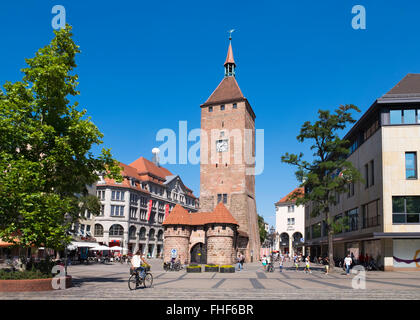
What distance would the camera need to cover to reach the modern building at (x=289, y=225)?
94750mm

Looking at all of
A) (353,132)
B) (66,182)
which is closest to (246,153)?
(353,132)

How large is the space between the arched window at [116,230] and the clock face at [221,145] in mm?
24324

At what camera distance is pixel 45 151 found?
19469mm

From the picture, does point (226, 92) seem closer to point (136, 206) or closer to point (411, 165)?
point (136, 206)

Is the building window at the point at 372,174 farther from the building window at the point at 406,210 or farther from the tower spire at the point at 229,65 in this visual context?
the tower spire at the point at 229,65

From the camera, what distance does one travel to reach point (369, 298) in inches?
600

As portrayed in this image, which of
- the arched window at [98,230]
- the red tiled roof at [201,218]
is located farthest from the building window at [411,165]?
the arched window at [98,230]

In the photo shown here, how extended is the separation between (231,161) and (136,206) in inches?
997

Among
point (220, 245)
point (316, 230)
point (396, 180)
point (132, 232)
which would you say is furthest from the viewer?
point (132, 232)

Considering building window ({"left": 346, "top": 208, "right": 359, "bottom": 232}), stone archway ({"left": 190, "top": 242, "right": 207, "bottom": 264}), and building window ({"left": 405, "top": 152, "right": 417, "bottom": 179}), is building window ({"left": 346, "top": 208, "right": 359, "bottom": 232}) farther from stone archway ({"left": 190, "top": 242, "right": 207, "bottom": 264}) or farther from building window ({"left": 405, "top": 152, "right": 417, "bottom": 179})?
stone archway ({"left": 190, "top": 242, "right": 207, "bottom": 264})

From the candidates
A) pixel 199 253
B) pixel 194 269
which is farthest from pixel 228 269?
pixel 199 253

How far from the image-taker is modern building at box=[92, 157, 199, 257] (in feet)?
238

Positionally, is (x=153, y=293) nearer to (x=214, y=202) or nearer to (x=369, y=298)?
(x=369, y=298)
